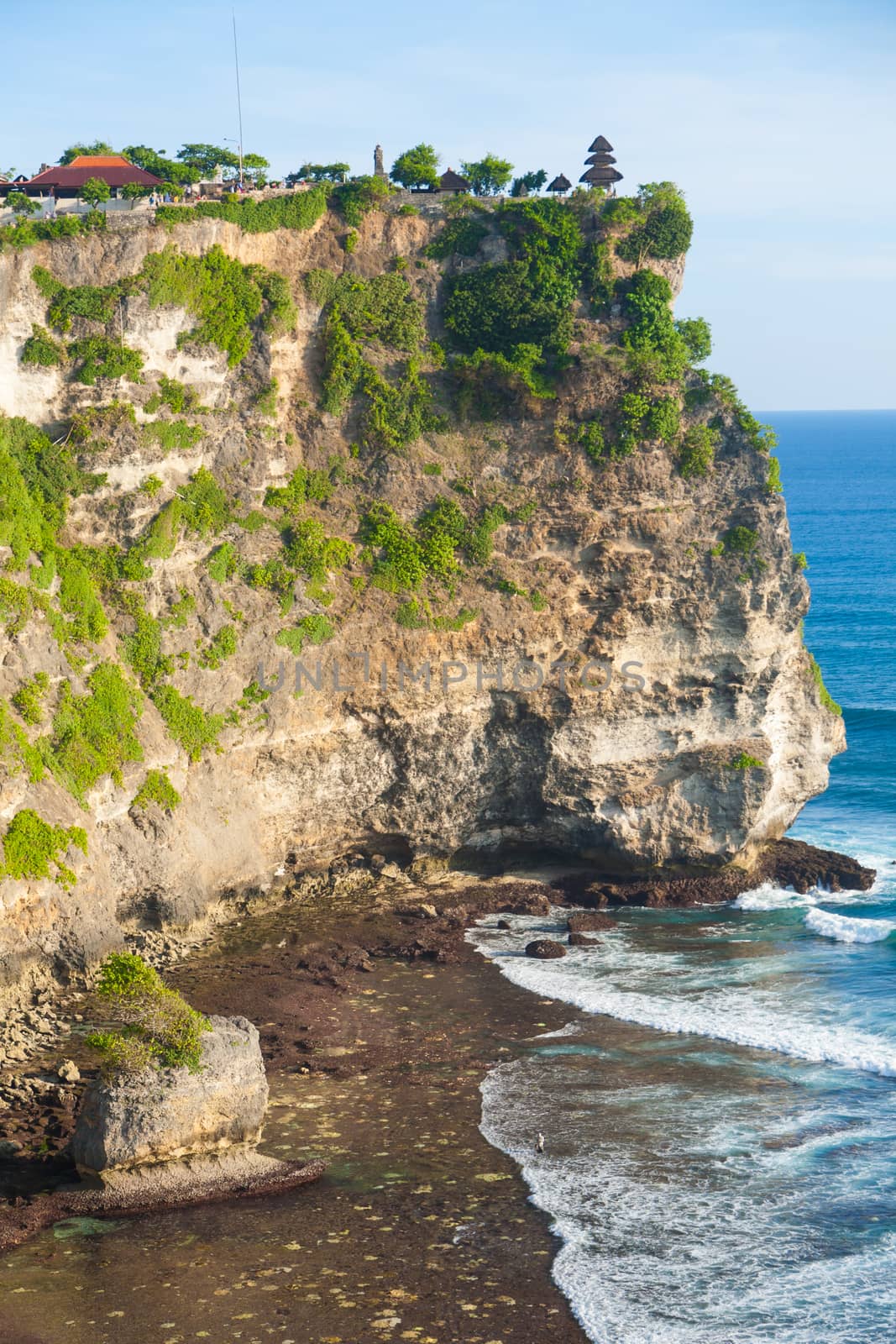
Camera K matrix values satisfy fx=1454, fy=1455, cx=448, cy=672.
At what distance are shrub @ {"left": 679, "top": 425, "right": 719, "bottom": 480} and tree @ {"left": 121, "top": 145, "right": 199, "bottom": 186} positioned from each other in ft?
60.9

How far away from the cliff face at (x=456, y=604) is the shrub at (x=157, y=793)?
1485 millimetres

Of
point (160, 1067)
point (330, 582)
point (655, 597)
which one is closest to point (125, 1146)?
point (160, 1067)

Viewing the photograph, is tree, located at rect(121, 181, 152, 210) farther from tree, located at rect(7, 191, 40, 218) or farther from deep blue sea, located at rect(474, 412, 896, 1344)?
deep blue sea, located at rect(474, 412, 896, 1344)

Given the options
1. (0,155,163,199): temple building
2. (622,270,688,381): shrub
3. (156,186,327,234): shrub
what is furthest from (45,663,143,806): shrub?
(622,270,688,381): shrub

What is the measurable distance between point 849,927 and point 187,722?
807 inches

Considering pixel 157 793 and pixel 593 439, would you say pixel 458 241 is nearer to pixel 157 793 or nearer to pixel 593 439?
pixel 593 439

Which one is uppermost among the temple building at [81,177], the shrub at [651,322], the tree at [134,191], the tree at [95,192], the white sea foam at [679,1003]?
the temple building at [81,177]

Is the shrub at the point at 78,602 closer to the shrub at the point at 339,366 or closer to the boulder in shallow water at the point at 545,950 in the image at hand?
the shrub at the point at 339,366

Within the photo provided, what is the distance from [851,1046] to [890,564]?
7858 centimetres

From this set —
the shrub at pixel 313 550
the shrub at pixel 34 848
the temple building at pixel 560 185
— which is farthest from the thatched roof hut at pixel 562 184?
the shrub at pixel 34 848

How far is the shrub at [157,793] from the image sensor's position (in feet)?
133

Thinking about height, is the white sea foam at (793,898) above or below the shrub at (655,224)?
below

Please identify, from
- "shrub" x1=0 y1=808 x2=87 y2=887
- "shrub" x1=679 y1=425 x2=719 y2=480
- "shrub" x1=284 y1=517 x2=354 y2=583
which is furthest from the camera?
"shrub" x1=679 y1=425 x2=719 y2=480

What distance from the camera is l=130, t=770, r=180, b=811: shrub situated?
40.6 meters
